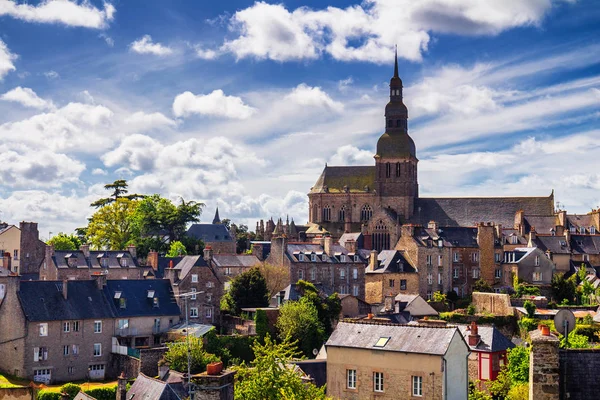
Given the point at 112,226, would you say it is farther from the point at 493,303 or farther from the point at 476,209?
the point at 493,303

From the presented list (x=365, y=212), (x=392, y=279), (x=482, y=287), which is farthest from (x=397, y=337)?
(x=365, y=212)

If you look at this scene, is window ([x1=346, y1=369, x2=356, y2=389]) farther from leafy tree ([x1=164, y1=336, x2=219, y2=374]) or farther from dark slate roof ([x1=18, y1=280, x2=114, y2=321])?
dark slate roof ([x1=18, y1=280, x2=114, y2=321])

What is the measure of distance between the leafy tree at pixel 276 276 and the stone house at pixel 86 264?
11880 millimetres

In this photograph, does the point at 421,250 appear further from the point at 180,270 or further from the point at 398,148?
the point at 398,148

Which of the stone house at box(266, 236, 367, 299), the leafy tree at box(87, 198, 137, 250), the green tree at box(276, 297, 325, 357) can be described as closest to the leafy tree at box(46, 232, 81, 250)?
the leafy tree at box(87, 198, 137, 250)

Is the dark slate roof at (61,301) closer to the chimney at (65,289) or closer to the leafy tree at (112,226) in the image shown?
the chimney at (65,289)

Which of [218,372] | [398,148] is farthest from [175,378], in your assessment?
[398,148]

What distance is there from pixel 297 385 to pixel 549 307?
42.1m

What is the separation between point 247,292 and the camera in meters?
60.7

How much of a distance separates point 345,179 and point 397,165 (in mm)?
8496

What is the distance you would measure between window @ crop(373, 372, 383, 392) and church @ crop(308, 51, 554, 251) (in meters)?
64.8

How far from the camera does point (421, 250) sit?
7106 cm

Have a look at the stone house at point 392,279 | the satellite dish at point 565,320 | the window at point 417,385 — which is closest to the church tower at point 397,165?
the stone house at point 392,279

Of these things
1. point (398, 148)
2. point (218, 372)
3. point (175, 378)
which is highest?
point (398, 148)
